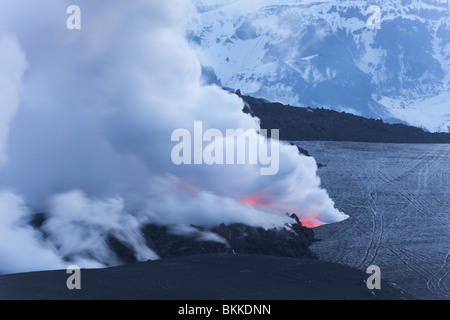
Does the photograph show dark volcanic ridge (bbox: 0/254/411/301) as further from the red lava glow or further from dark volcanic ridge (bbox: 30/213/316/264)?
the red lava glow

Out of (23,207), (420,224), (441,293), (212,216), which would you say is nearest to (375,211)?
(420,224)

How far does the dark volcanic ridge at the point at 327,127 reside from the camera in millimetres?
90875

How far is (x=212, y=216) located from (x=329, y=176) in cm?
2605

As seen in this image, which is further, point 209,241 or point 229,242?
point 229,242

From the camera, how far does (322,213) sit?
132 feet

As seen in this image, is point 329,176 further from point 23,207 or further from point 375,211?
point 23,207

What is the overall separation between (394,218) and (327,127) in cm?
5570

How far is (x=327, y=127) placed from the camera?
9538cm

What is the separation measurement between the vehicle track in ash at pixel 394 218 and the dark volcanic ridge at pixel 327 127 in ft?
55.3
